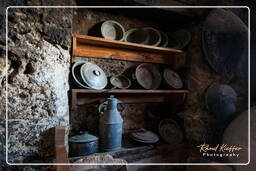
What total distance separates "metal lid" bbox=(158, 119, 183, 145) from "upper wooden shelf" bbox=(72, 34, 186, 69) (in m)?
0.65

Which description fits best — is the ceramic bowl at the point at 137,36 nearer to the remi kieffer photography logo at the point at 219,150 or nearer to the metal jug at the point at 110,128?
the metal jug at the point at 110,128

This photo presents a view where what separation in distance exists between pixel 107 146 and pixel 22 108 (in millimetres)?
729

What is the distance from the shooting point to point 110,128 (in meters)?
1.47

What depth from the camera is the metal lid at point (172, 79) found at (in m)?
1.83

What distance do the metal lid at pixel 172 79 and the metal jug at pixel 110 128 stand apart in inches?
26.8

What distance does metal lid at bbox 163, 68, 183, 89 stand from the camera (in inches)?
72.0

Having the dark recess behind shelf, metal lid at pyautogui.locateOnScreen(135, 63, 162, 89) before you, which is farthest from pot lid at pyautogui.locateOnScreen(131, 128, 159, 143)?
the dark recess behind shelf

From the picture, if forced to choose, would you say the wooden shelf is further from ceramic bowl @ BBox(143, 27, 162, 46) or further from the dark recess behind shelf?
the dark recess behind shelf

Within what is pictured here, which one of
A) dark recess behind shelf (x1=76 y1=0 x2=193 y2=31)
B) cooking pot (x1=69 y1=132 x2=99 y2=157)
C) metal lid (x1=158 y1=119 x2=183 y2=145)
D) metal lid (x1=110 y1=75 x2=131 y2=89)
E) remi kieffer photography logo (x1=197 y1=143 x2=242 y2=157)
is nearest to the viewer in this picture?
cooking pot (x1=69 y1=132 x2=99 y2=157)

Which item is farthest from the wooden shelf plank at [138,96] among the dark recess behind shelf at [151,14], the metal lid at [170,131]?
the dark recess behind shelf at [151,14]

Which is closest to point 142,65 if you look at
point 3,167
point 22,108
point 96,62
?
point 96,62

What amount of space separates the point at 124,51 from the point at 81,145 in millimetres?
998

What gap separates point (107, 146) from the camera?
1.47m

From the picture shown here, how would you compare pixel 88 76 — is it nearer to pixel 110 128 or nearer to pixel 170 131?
pixel 110 128
